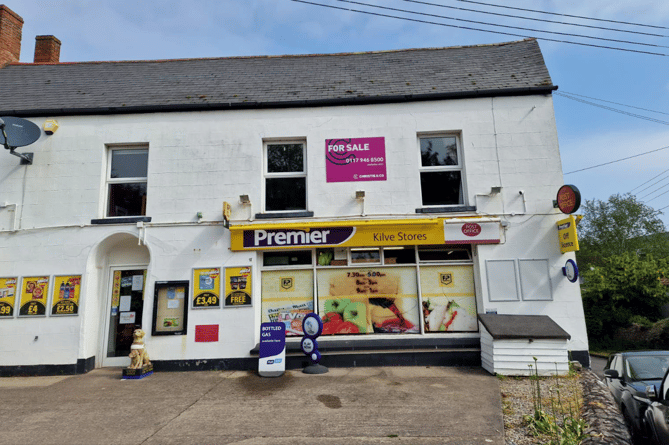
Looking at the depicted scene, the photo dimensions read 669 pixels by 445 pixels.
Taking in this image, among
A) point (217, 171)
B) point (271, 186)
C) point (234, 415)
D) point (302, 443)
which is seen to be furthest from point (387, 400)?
point (217, 171)

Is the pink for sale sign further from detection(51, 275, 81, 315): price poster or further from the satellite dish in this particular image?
the satellite dish

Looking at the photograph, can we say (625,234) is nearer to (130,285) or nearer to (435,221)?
(435,221)

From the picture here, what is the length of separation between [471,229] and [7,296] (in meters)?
10.4

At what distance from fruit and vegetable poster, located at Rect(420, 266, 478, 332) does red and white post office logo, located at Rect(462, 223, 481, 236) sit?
839 millimetres

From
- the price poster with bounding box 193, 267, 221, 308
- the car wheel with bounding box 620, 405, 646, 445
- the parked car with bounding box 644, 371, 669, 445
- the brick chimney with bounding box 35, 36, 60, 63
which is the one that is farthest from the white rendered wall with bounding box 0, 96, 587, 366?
the brick chimney with bounding box 35, 36, 60, 63

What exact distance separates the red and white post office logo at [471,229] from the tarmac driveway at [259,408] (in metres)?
2.82

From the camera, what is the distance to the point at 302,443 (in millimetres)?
4484

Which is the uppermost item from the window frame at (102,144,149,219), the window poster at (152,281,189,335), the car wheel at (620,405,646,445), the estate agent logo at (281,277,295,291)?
the window frame at (102,144,149,219)

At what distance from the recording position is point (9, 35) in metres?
11.8

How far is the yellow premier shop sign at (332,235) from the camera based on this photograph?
8.43 meters

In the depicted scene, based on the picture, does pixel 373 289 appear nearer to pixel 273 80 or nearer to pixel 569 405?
pixel 569 405

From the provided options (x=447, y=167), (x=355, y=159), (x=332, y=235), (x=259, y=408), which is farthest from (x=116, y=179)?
(x=447, y=167)

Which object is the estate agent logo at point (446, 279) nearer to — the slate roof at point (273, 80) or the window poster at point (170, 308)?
the slate roof at point (273, 80)

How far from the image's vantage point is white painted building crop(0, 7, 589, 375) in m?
8.28
